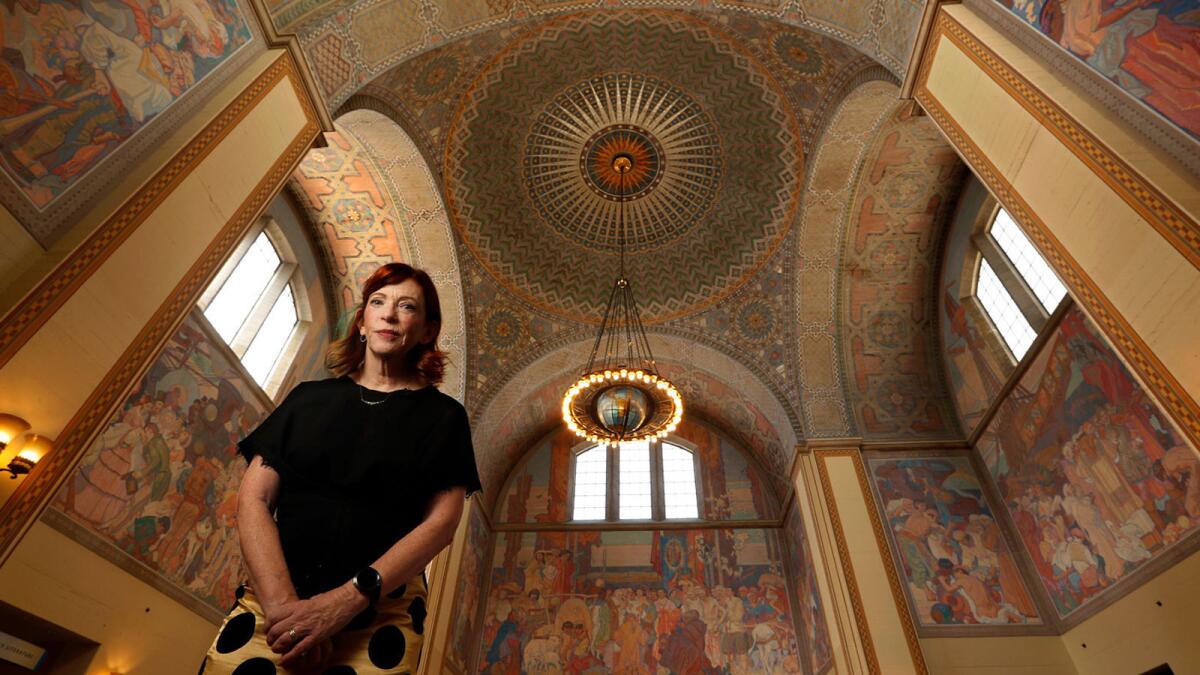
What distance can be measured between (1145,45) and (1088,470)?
19.2 feet

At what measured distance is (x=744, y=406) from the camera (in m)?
12.7

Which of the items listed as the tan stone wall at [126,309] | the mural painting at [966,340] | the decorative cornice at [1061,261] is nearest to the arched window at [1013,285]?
the mural painting at [966,340]

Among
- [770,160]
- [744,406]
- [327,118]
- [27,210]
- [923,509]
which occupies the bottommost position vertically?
[27,210]

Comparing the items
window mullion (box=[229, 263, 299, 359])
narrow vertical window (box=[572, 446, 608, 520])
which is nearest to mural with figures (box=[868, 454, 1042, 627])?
narrow vertical window (box=[572, 446, 608, 520])

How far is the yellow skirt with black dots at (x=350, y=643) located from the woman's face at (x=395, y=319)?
722 mm

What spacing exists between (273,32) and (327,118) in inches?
35.0

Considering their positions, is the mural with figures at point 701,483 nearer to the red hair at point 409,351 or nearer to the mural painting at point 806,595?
the mural painting at point 806,595

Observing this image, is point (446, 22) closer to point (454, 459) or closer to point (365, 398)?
point (365, 398)

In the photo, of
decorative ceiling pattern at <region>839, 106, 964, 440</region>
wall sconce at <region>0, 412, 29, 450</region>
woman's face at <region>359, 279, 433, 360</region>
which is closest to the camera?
woman's face at <region>359, 279, 433, 360</region>

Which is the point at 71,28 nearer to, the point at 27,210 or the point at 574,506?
the point at 27,210

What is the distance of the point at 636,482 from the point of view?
13586 millimetres

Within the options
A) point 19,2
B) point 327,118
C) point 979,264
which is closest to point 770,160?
point 979,264

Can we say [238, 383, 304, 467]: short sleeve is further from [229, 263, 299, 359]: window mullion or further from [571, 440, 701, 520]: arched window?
Answer: [571, 440, 701, 520]: arched window

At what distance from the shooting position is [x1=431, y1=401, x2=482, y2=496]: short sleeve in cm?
163
